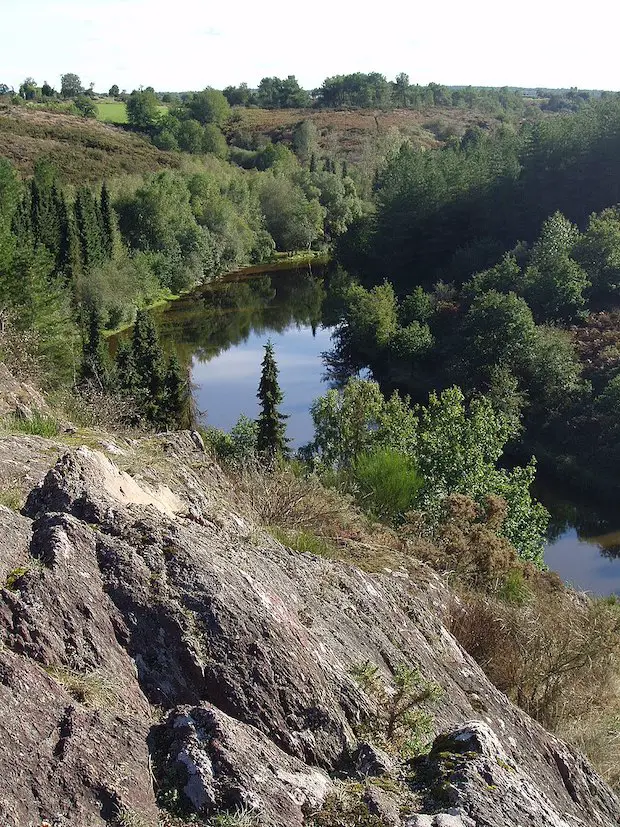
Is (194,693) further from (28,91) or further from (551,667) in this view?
(28,91)

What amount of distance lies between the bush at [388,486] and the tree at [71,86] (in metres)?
174

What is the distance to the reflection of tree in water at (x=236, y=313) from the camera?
177 ft

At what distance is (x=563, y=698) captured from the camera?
8.94 m

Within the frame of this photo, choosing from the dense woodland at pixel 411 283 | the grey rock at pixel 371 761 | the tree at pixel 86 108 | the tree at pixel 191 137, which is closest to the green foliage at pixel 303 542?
the grey rock at pixel 371 761

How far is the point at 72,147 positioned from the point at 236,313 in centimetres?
4191

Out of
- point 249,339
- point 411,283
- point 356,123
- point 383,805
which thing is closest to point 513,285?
point 411,283

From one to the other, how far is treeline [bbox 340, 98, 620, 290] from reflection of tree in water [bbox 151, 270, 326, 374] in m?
7.39

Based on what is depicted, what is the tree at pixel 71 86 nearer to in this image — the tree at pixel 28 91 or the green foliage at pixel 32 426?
the tree at pixel 28 91

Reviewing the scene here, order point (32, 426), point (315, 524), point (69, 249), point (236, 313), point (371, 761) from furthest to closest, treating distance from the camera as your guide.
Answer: point (236, 313) → point (69, 249) → point (315, 524) → point (32, 426) → point (371, 761)

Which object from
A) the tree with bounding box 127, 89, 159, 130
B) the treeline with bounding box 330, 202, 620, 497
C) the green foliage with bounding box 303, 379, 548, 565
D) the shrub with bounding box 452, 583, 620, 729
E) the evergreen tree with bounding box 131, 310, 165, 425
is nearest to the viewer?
the shrub with bounding box 452, 583, 620, 729

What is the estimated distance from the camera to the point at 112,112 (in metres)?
136

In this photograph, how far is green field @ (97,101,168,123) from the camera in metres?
125

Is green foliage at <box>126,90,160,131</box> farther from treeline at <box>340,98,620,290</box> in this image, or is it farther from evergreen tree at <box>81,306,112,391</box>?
evergreen tree at <box>81,306,112,391</box>

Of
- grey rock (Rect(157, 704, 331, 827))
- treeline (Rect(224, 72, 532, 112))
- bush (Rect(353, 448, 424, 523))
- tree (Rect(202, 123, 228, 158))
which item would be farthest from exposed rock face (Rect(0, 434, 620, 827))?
treeline (Rect(224, 72, 532, 112))
